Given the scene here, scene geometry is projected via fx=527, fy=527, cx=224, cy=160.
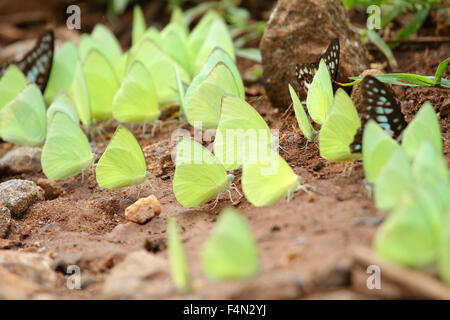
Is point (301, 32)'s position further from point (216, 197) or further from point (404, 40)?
point (216, 197)

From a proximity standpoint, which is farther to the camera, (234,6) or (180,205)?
(234,6)

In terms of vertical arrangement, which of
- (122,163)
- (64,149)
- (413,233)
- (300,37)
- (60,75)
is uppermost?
(60,75)

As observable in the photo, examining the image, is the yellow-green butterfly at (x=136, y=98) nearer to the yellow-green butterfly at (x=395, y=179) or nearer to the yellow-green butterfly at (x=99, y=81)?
the yellow-green butterfly at (x=99, y=81)

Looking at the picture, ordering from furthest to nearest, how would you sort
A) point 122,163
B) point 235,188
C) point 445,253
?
point 122,163 → point 235,188 → point 445,253

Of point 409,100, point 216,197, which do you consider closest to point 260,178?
point 216,197

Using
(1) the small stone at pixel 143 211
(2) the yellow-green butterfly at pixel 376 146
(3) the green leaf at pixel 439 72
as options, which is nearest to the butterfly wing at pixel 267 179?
(2) the yellow-green butterfly at pixel 376 146

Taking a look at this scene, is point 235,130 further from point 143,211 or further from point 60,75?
point 60,75

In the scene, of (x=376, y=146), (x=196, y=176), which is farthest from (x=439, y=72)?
(x=196, y=176)
